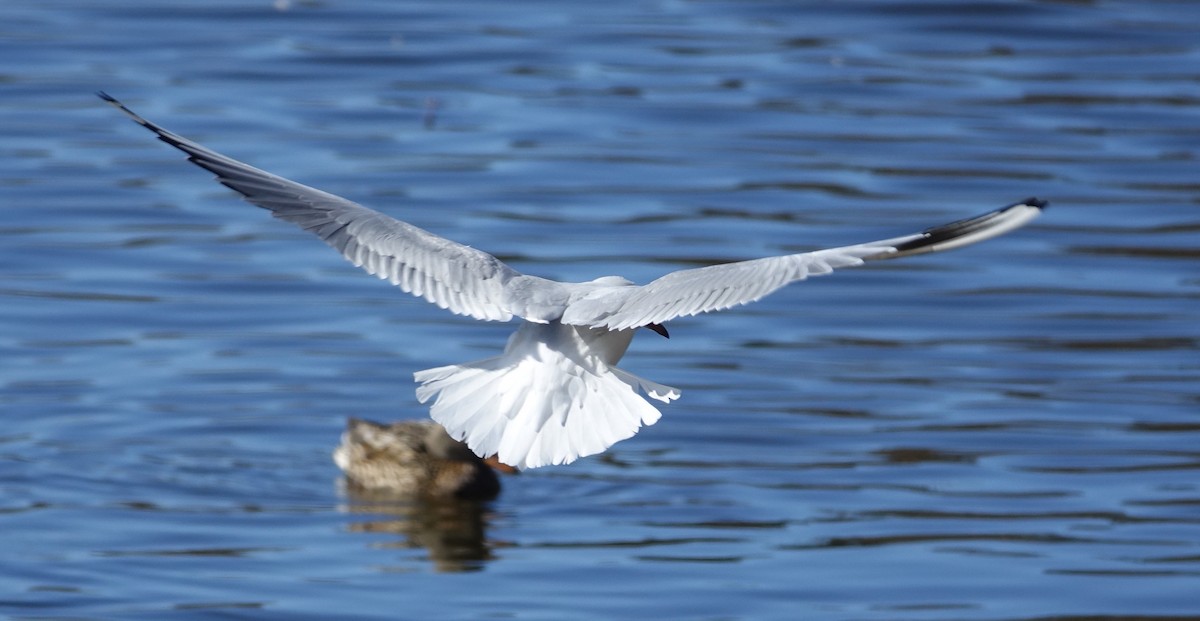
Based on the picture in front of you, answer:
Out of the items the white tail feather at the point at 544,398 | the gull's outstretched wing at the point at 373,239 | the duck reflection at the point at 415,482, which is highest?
the gull's outstretched wing at the point at 373,239

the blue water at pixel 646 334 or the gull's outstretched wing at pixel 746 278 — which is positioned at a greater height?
the gull's outstretched wing at pixel 746 278

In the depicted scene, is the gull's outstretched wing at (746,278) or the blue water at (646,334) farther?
the blue water at (646,334)

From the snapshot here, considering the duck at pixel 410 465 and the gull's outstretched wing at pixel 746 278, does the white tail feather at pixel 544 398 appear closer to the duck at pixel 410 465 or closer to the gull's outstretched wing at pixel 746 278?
the gull's outstretched wing at pixel 746 278

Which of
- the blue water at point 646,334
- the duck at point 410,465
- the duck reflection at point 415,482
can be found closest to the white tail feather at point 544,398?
the blue water at point 646,334

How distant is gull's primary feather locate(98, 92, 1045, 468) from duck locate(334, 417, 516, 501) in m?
2.70

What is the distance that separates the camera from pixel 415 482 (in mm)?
9695

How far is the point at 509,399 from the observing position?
6551 millimetres

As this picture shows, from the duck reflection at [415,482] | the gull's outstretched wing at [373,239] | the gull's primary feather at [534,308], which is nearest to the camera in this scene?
the gull's primary feather at [534,308]

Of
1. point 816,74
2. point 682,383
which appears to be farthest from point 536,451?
point 816,74

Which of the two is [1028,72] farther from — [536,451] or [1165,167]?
[536,451]

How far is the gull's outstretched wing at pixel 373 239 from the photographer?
6.67 m

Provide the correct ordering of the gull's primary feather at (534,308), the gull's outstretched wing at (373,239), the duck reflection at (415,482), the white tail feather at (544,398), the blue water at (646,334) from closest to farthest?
the gull's primary feather at (534,308) < the white tail feather at (544,398) < the gull's outstretched wing at (373,239) < the blue water at (646,334) < the duck reflection at (415,482)

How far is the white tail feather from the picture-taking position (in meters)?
6.36

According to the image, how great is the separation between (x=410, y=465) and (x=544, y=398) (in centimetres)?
326
